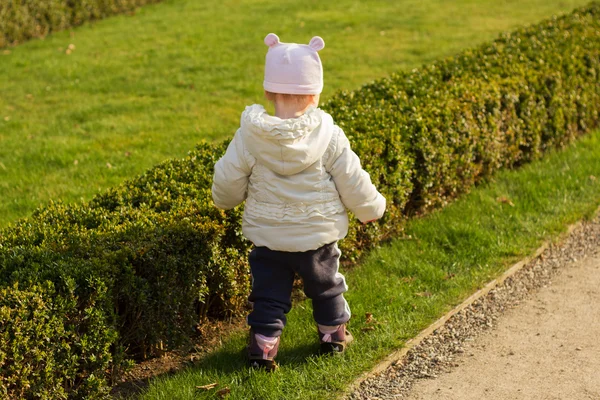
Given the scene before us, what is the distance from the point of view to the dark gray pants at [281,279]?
435cm

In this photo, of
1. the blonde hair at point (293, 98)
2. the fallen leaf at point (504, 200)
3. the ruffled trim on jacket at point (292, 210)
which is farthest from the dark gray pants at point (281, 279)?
the fallen leaf at point (504, 200)

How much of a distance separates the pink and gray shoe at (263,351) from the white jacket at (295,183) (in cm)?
55

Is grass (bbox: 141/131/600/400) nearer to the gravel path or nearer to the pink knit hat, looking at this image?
the gravel path

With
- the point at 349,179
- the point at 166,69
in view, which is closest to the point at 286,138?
the point at 349,179

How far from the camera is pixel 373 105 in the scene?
677 cm

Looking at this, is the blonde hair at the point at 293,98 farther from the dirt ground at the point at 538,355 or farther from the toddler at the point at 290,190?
the dirt ground at the point at 538,355

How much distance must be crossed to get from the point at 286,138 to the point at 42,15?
10.8 m

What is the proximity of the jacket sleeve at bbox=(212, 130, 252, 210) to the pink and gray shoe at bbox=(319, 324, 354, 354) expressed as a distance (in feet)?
3.17

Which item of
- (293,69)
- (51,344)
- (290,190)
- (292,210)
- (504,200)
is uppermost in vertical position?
(293,69)

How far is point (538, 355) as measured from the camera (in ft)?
15.7

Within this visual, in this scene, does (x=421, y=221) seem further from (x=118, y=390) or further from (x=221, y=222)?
(x=118, y=390)

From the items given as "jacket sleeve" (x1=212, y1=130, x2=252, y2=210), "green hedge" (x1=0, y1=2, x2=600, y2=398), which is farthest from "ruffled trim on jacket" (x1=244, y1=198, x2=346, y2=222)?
"green hedge" (x1=0, y1=2, x2=600, y2=398)

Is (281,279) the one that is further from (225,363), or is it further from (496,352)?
(496,352)

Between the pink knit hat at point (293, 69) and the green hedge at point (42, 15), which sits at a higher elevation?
the pink knit hat at point (293, 69)
